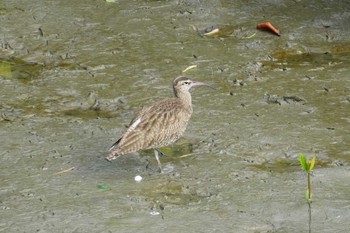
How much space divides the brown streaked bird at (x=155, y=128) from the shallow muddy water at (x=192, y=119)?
276 mm

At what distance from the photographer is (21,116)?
35.3ft

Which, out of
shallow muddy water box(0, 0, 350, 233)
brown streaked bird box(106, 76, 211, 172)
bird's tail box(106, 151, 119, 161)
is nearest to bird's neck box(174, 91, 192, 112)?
brown streaked bird box(106, 76, 211, 172)

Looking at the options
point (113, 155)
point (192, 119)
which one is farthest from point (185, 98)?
point (113, 155)

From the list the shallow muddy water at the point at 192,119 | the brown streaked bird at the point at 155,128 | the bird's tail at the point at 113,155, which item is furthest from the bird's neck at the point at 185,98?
the bird's tail at the point at 113,155

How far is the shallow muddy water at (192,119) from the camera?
28.0ft

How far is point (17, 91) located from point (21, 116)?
29.2 inches

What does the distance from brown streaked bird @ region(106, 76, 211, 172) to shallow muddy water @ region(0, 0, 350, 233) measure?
0.28 m

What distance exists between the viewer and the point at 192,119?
418 inches

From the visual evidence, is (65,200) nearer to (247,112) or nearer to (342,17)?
(247,112)

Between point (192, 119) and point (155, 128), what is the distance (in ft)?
3.98

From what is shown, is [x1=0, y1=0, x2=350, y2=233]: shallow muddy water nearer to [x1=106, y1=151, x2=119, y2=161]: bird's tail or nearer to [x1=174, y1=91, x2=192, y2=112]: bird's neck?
[x1=106, y1=151, x2=119, y2=161]: bird's tail

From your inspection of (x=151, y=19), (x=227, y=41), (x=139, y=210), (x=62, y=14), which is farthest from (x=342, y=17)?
(x=139, y=210)

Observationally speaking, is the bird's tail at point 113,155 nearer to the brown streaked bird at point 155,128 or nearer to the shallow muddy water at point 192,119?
the brown streaked bird at point 155,128

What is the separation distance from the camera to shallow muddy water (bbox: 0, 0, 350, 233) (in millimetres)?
8547
